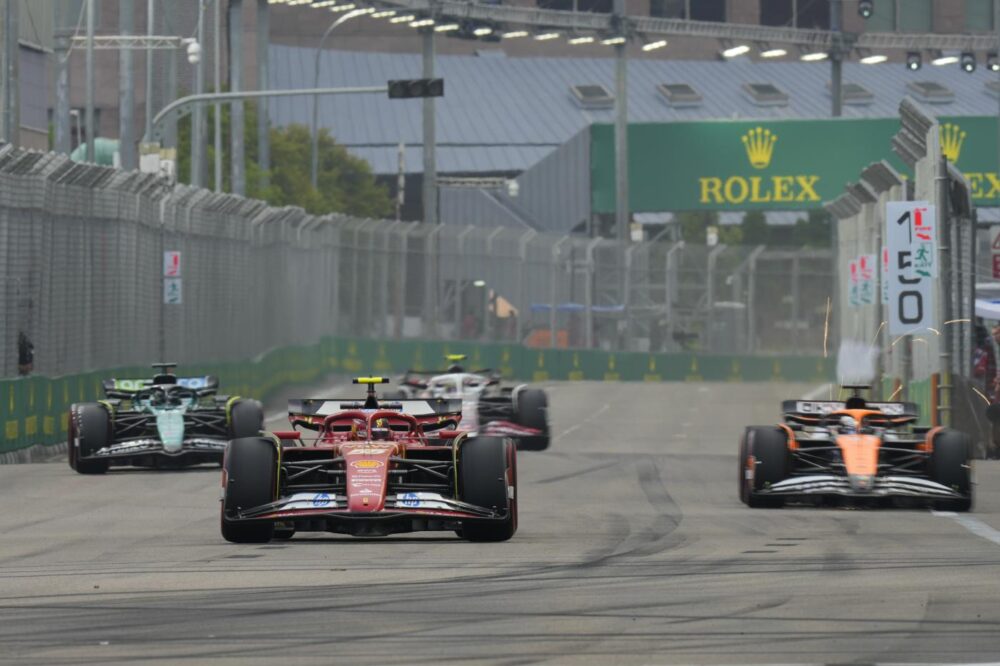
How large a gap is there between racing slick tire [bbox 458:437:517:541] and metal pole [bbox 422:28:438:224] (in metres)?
48.9

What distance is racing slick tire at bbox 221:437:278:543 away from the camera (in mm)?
13586

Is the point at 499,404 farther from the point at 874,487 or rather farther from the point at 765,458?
the point at 874,487

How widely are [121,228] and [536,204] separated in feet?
122

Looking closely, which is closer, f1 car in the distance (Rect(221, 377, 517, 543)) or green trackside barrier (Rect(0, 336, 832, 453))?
f1 car in the distance (Rect(221, 377, 517, 543))

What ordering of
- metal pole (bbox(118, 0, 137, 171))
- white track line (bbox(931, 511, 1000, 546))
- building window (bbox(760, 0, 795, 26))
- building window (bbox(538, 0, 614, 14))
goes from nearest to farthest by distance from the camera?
1. white track line (bbox(931, 511, 1000, 546))
2. metal pole (bbox(118, 0, 137, 171))
3. building window (bbox(538, 0, 614, 14))
4. building window (bbox(760, 0, 795, 26))

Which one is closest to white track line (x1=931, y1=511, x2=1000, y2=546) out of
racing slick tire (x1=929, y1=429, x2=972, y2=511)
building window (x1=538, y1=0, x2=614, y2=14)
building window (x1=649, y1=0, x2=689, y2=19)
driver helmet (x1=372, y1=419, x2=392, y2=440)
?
racing slick tire (x1=929, y1=429, x2=972, y2=511)

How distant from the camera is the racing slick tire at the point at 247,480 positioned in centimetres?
1359

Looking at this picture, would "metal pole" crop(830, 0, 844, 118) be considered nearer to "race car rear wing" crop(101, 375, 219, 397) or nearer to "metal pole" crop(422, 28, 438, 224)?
"metal pole" crop(422, 28, 438, 224)

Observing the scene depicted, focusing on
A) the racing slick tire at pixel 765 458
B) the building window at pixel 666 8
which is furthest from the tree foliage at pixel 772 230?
the racing slick tire at pixel 765 458

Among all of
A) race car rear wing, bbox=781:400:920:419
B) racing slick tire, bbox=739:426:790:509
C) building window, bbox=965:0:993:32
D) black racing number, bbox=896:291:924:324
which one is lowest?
racing slick tire, bbox=739:426:790:509

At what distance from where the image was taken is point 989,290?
35312 mm

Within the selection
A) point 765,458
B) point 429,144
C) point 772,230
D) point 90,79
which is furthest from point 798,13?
point 765,458

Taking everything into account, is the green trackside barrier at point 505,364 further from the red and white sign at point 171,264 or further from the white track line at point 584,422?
the red and white sign at point 171,264

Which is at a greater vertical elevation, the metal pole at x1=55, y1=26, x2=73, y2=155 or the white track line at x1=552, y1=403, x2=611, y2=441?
the metal pole at x1=55, y1=26, x2=73, y2=155
